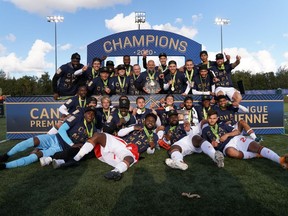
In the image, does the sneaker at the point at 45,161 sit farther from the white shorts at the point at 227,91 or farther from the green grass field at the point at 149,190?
the white shorts at the point at 227,91

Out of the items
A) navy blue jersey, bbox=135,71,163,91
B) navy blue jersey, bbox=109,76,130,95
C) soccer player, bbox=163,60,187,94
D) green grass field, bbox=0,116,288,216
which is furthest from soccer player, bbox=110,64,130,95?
green grass field, bbox=0,116,288,216

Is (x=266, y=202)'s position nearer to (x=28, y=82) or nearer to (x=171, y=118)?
(x=171, y=118)

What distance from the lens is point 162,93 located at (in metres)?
8.30

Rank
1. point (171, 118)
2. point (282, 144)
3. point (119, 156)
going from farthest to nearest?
point (282, 144), point (171, 118), point (119, 156)

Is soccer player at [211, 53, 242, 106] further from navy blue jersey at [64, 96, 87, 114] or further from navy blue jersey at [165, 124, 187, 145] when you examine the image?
navy blue jersey at [64, 96, 87, 114]

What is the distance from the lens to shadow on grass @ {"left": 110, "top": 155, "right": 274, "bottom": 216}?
279 cm

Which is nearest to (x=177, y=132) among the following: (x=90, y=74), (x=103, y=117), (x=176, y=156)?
(x=176, y=156)

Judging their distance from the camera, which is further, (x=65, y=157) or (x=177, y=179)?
(x=65, y=157)

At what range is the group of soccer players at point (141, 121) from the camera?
15.6ft

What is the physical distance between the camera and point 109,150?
15.7ft

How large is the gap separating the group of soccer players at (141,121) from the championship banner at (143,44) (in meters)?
8.11

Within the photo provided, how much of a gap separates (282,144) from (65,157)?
16.7ft

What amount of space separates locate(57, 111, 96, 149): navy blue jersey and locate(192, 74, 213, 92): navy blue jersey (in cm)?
347

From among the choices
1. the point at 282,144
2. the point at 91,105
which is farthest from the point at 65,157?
the point at 282,144
